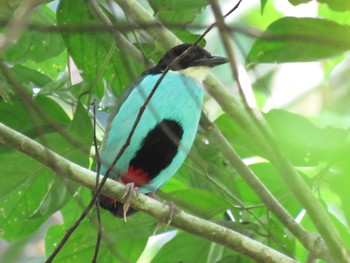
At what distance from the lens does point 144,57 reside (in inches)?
146

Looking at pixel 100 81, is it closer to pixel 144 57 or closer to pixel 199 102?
pixel 144 57

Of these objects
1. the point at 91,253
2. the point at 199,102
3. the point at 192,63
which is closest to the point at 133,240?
the point at 91,253

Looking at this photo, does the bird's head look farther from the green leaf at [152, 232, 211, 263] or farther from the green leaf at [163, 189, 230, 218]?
the green leaf at [152, 232, 211, 263]

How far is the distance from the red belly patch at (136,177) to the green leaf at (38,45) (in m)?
0.73

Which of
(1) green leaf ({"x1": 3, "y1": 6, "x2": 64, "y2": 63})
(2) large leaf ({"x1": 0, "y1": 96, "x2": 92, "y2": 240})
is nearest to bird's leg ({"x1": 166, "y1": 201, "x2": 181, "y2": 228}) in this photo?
(2) large leaf ({"x1": 0, "y1": 96, "x2": 92, "y2": 240})

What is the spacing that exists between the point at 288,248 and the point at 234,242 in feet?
1.84

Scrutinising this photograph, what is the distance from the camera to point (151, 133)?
3.65 meters

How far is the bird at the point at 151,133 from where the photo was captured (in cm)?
361

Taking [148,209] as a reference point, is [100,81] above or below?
above

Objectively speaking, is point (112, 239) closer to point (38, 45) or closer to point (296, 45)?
point (38, 45)

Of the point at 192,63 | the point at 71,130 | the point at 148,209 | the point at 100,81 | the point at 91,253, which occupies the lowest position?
the point at 91,253

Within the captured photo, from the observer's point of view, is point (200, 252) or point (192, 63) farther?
point (192, 63)

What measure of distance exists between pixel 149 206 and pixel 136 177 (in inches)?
26.5

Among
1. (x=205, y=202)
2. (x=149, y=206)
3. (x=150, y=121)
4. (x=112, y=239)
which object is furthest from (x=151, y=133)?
(x=149, y=206)
